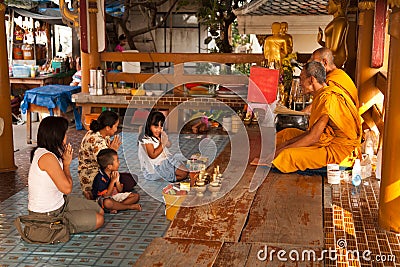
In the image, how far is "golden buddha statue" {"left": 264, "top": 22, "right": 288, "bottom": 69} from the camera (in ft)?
25.5

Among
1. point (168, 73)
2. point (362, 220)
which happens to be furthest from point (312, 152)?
point (168, 73)

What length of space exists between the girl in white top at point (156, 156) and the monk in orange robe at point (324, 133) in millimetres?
1538

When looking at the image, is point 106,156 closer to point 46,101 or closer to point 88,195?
point 88,195

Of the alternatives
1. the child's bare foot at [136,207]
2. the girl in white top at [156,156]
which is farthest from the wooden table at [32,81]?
the child's bare foot at [136,207]

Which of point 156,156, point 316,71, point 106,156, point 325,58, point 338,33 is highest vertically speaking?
point 338,33

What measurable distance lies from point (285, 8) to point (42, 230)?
5.60 m

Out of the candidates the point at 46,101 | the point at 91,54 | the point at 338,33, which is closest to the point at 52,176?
the point at 338,33

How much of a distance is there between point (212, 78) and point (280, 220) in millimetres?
5083

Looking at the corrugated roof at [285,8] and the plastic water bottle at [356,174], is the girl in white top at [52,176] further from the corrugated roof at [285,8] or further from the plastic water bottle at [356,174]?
the corrugated roof at [285,8]

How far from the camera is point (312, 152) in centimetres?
487

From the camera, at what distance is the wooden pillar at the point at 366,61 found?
6262mm

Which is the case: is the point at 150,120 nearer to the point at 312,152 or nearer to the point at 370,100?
the point at 312,152

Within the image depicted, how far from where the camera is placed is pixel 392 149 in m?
3.57

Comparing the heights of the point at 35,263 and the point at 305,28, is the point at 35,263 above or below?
below
